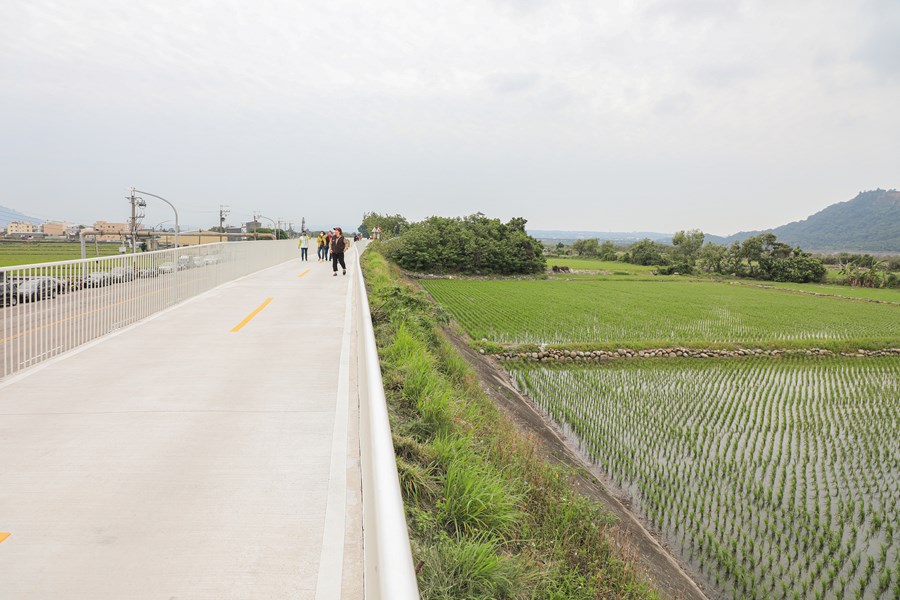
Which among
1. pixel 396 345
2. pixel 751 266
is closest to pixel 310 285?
pixel 396 345

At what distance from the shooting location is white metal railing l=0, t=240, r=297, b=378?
6.56m

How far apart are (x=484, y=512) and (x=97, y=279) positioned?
7.81 m

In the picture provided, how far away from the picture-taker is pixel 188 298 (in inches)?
514

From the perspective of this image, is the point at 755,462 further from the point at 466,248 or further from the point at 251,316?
the point at 466,248

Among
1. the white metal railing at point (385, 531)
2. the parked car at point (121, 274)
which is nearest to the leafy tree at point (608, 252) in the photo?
the parked car at point (121, 274)

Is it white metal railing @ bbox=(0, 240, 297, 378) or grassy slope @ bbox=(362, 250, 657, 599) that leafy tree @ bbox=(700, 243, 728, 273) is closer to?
white metal railing @ bbox=(0, 240, 297, 378)

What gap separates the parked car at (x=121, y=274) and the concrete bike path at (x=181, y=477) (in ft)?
6.84

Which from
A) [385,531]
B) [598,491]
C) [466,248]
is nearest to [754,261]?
[466,248]

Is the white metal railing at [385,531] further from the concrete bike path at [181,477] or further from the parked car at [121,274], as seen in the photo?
the parked car at [121,274]

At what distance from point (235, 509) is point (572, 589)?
283cm

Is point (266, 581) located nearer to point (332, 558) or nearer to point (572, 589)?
point (332, 558)

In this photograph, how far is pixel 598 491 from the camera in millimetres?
8023

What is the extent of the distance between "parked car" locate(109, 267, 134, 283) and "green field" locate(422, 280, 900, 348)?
13182 millimetres

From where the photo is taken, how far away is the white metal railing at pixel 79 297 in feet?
21.5
